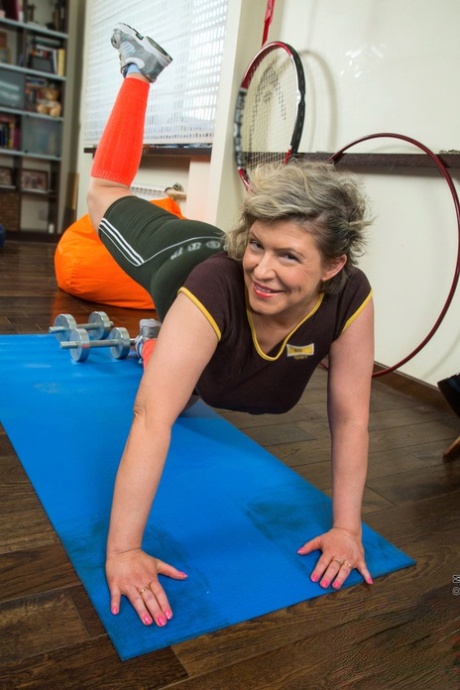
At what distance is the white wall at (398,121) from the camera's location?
221 cm

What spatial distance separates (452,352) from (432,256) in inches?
16.0

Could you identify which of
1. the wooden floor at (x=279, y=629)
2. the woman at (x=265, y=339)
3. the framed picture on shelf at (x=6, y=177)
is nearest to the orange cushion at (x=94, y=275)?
the woman at (x=265, y=339)

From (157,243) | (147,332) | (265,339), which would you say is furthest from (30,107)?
→ (265,339)

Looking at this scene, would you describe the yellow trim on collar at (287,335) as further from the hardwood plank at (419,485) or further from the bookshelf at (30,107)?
the bookshelf at (30,107)

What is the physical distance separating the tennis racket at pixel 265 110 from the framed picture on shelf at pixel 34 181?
3.44 m

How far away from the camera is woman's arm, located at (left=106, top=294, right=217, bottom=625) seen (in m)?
0.97

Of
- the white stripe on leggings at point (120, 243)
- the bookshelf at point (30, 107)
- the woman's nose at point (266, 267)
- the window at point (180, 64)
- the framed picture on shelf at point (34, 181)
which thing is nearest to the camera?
the woman's nose at point (266, 267)

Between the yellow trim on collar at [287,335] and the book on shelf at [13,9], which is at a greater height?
the book on shelf at [13,9]

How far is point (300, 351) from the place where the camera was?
126 cm

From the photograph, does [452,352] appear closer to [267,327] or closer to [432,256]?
[432,256]

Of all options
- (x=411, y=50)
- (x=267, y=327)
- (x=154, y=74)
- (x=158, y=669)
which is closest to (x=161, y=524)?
(x=158, y=669)

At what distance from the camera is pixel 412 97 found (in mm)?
2324

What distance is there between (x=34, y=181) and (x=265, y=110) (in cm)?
365

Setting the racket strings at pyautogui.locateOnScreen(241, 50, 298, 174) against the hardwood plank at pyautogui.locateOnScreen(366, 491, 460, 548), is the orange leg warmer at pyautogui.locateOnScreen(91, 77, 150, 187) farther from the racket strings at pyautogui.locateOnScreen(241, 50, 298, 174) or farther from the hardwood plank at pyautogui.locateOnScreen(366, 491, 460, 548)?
the hardwood plank at pyautogui.locateOnScreen(366, 491, 460, 548)
